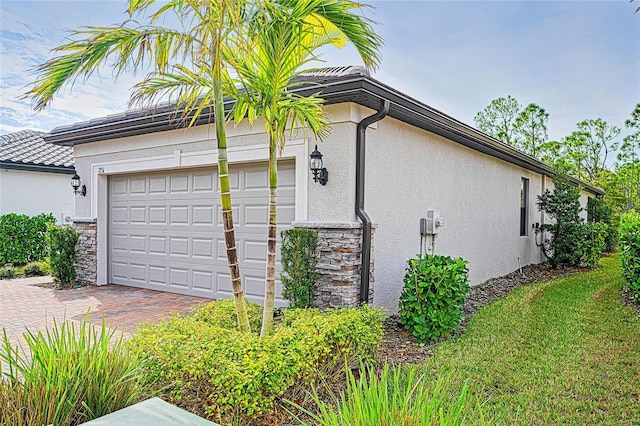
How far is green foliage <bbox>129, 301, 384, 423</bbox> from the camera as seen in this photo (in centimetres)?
316

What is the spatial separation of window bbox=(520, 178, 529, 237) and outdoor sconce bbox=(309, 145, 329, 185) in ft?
28.1

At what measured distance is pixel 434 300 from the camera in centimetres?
541

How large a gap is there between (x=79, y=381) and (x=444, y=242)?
Answer: 6763mm

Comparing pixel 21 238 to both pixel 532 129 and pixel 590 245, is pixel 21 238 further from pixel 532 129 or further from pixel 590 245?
pixel 532 129

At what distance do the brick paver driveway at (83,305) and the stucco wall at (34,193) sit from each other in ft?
14.7

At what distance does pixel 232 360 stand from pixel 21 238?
11.5 m

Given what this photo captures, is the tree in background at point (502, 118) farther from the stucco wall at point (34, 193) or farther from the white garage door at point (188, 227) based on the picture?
the stucco wall at point (34, 193)

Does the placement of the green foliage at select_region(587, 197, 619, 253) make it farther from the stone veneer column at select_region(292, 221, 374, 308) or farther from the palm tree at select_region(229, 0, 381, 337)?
the palm tree at select_region(229, 0, 381, 337)

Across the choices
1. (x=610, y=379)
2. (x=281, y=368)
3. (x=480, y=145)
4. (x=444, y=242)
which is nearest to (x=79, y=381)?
(x=281, y=368)

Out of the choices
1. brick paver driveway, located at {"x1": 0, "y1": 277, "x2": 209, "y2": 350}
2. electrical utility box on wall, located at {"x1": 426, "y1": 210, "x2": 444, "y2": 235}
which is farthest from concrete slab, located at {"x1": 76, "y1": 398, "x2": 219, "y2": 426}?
electrical utility box on wall, located at {"x1": 426, "y1": 210, "x2": 444, "y2": 235}

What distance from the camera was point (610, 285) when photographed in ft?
29.8

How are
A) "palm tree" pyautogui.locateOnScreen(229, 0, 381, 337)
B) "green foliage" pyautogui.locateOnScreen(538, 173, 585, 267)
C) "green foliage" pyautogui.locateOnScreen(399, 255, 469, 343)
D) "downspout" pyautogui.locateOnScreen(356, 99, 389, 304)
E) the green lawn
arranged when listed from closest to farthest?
the green lawn, "palm tree" pyautogui.locateOnScreen(229, 0, 381, 337), "green foliage" pyautogui.locateOnScreen(399, 255, 469, 343), "downspout" pyautogui.locateOnScreen(356, 99, 389, 304), "green foliage" pyautogui.locateOnScreen(538, 173, 585, 267)

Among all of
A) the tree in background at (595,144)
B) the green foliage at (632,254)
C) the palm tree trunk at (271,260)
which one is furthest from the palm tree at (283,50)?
the tree in background at (595,144)

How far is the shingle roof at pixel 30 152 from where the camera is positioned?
521 inches
